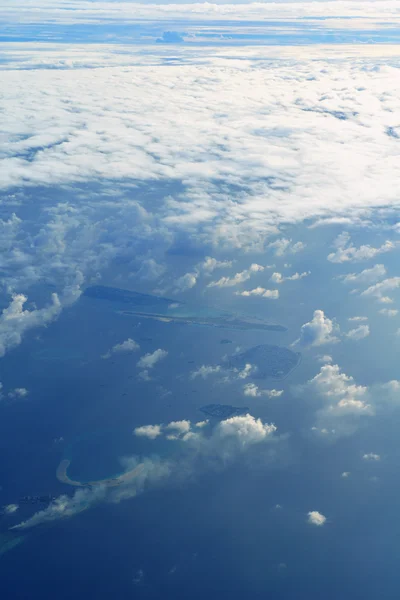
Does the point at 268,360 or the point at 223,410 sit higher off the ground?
the point at 268,360

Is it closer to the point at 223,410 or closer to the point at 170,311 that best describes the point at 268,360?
the point at 223,410

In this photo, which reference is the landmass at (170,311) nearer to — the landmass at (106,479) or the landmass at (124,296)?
the landmass at (124,296)

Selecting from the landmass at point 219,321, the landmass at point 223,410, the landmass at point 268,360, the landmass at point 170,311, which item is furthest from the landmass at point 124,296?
the landmass at point 223,410

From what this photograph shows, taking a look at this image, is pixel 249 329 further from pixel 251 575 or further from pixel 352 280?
pixel 251 575

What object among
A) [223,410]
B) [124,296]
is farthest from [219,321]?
[223,410]

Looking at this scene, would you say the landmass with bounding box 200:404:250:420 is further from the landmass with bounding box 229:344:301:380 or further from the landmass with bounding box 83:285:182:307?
the landmass with bounding box 83:285:182:307
